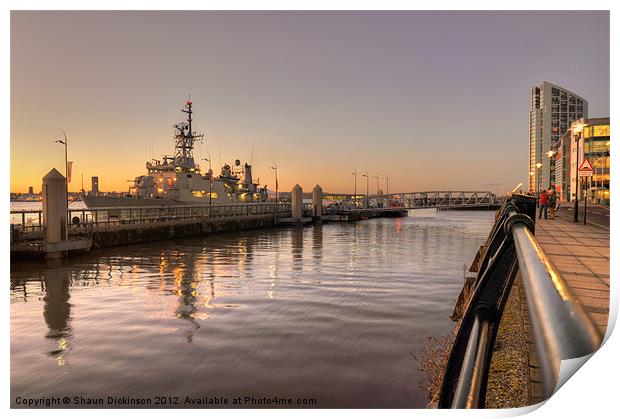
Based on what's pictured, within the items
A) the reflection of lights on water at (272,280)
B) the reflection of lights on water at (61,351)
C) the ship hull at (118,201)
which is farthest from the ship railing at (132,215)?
the reflection of lights on water at (272,280)

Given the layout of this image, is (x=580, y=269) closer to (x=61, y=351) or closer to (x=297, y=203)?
(x=61, y=351)

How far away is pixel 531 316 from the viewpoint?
1.20 metres

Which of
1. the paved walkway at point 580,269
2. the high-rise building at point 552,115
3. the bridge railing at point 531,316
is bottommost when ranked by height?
the paved walkway at point 580,269

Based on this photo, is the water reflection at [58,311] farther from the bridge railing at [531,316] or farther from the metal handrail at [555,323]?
the metal handrail at [555,323]

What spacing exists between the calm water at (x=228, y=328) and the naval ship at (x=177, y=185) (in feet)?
88.8

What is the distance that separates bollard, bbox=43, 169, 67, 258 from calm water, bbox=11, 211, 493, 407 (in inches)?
58.7

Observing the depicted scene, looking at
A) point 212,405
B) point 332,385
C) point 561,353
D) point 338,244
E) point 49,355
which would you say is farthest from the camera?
point 338,244

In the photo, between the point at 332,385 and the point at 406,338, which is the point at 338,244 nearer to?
the point at 406,338

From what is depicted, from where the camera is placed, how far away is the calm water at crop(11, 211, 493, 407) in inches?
282

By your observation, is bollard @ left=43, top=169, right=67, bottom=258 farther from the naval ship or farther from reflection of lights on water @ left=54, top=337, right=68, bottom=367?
the naval ship

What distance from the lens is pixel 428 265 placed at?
21391mm

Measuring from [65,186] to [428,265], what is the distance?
16.6 m

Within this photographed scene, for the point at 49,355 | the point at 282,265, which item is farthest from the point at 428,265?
the point at 49,355

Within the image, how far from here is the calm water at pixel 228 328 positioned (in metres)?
7.16
